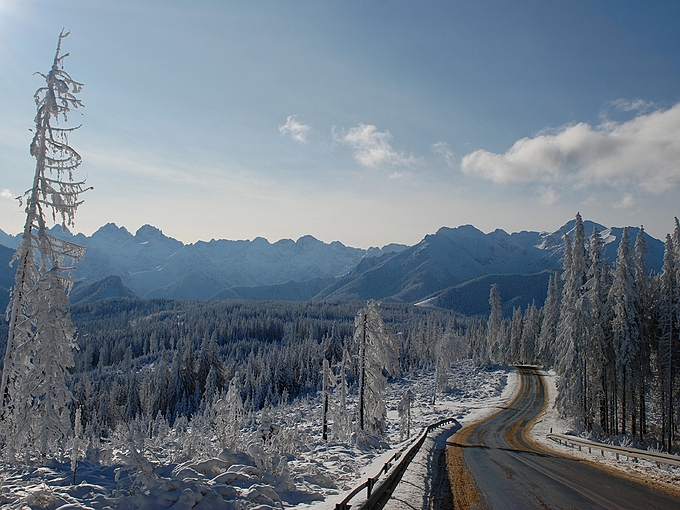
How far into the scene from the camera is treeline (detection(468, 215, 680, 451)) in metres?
30.0

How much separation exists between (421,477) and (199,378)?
7518cm

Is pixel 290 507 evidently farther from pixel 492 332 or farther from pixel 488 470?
pixel 492 332

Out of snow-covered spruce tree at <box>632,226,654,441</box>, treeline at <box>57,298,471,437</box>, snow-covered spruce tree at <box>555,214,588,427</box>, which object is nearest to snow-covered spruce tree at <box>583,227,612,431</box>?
snow-covered spruce tree at <box>555,214,588,427</box>

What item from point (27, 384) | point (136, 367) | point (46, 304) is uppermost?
point (46, 304)

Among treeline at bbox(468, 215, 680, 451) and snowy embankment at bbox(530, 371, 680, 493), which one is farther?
treeline at bbox(468, 215, 680, 451)

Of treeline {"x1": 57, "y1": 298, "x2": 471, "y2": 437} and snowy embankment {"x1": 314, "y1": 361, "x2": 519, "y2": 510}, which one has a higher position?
snowy embankment {"x1": 314, "y1": 361, "x2": 519, "y2": 510}

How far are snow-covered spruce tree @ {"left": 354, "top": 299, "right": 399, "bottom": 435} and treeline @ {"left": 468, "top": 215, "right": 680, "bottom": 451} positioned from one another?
15.6 m

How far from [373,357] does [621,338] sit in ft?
59.4

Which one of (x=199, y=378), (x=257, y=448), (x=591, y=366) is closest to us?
(x=257, y=448)

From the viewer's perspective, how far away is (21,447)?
15023 mm

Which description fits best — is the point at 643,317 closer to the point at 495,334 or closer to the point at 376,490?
the point at 376,490

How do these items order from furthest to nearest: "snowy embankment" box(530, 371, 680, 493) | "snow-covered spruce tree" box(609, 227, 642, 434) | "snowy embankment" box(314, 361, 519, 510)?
1. "snow-covered spruce tree" box(609, 227, 642, 434)
2. "snowy embankment" box(530, 371, 680, 493)
3. "snowy embankment" box(314, 361, 519, 510)

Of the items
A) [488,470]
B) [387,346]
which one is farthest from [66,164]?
[387,346]

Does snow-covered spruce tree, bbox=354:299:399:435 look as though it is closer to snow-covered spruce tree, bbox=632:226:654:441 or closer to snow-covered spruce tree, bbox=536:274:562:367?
snow-covered spruce tree, bbox=632:226:654:441
